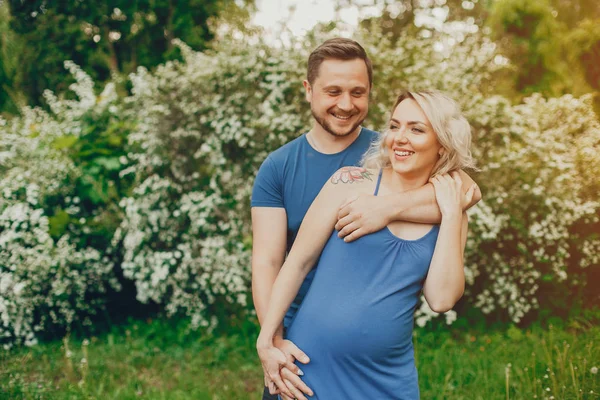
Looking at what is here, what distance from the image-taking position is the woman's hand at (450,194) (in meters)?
1.88

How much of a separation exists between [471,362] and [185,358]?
7.90 feet

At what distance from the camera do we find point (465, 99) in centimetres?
Answer: 539

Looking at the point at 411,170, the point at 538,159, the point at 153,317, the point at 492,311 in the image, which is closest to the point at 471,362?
the point at 492,311

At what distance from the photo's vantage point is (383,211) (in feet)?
6.17

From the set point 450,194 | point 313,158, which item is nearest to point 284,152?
point 313,158

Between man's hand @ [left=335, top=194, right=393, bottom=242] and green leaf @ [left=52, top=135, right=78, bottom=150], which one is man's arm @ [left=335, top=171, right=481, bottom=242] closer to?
man's hand @ [left=335, top=194, right=393, bottom=242]

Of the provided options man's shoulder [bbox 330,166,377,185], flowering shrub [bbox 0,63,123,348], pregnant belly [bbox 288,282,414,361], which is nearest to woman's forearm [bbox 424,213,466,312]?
pregnant belly [bbox 288,282,414,361]

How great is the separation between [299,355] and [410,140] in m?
0.84

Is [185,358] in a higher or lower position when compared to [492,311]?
lower

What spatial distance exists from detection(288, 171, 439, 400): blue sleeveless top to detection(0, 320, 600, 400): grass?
71.7 inches

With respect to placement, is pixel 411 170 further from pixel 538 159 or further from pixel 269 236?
pixel 538 159

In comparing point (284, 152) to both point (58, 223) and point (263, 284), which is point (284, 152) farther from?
point (58, 223)

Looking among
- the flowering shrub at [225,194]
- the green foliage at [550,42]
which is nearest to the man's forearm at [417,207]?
the flowering shrub at [225,194]

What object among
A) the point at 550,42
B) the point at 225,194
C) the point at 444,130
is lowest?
the point at 225,194
